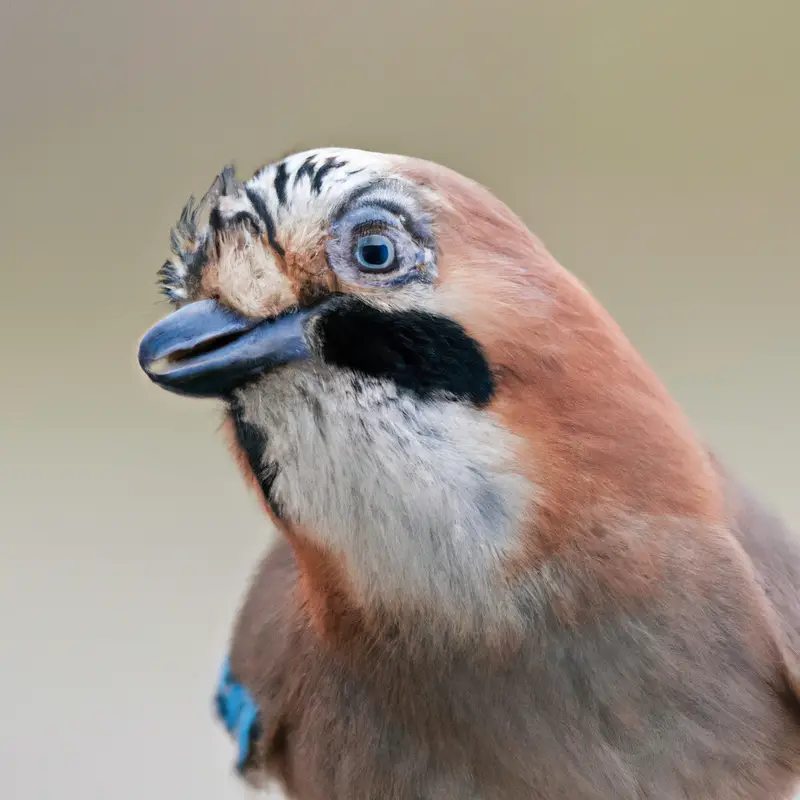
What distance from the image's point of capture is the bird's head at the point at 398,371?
1.52 feet

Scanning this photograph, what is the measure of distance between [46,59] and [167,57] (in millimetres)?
185

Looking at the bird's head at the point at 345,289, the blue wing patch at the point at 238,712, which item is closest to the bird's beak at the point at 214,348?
the bird's head at the point at 345,289

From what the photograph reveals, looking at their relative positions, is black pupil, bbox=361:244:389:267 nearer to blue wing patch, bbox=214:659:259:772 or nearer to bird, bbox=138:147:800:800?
bird, bbox=138:147:800:800

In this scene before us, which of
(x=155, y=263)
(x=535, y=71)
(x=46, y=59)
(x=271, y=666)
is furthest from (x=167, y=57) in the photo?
(x=271, y=666)

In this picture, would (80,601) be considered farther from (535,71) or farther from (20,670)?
(535,71)

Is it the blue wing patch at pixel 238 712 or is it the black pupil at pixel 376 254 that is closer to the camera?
the black pupil at pixel 376 254

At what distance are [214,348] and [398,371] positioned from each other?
11 centimetres

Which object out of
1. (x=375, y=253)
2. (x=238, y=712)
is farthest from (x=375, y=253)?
(x=238, y=712)

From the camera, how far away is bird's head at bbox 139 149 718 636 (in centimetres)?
46

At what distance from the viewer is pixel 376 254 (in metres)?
0.47

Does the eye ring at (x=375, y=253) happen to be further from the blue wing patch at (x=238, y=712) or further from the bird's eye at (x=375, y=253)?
the blue wing patch at (x=238, y=712)

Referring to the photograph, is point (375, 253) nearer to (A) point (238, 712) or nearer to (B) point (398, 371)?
(B) point (398, 371)

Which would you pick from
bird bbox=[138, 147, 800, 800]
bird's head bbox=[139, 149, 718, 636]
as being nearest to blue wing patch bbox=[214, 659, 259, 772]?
bird bbox=[138, 147, 800, 800]

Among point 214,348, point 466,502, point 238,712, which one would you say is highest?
point 214,348
